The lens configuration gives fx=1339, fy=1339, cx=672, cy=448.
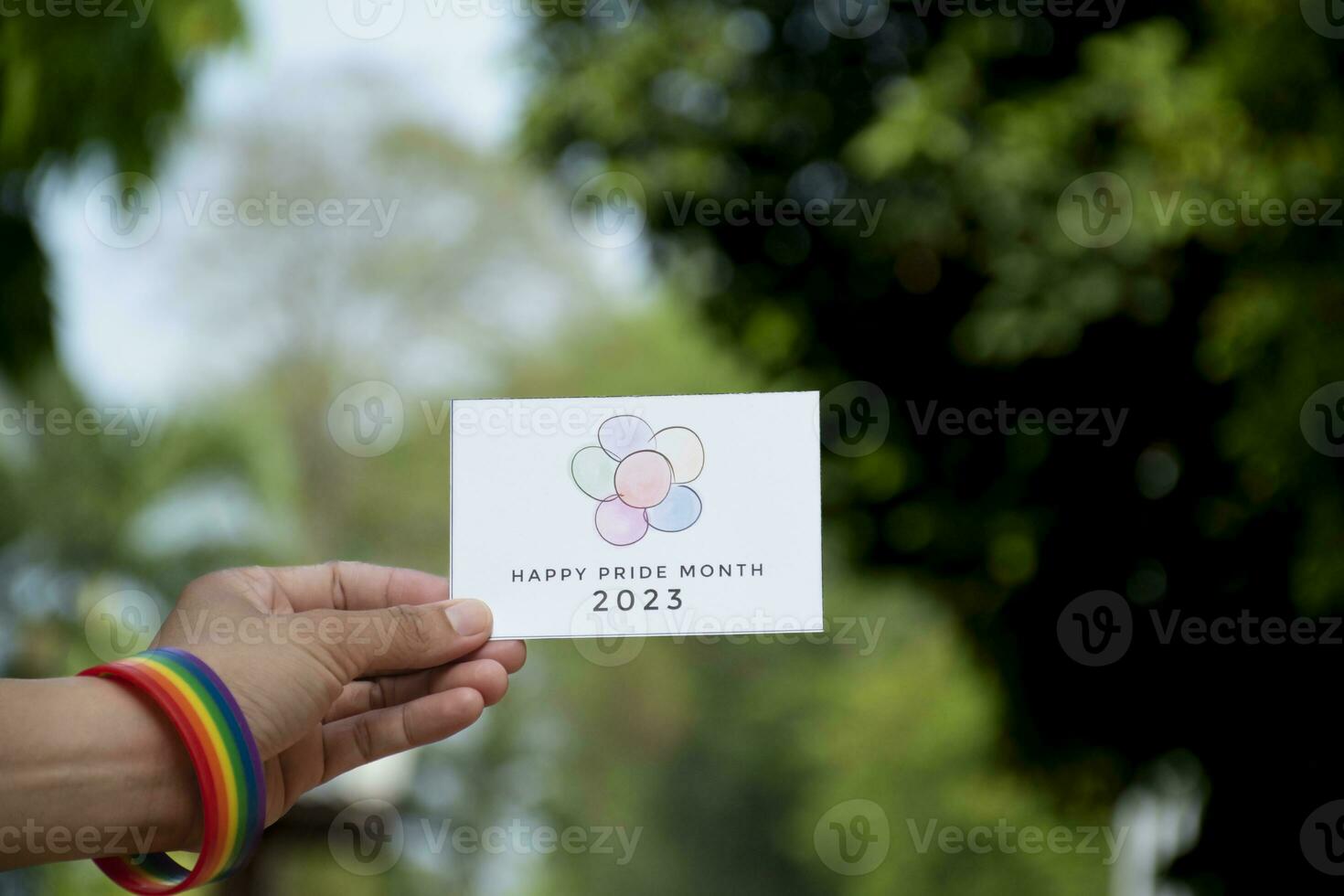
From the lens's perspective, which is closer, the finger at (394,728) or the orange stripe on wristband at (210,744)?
the orange stripe on wristband at (210,744)

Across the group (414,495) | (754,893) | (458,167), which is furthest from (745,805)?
(458,167)

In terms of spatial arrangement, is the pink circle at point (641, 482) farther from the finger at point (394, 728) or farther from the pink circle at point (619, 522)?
the finger at point (394, 728)

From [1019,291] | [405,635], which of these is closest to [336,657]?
[405,635]

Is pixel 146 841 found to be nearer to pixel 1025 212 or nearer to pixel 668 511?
pixel 668 511

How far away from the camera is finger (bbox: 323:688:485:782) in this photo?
1466 mm

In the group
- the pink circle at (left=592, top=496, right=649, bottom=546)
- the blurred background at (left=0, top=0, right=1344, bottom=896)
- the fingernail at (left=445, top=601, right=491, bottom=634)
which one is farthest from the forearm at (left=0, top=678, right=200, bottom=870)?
the blurred background at (left=0, top=0, right=1344, bottom=896)

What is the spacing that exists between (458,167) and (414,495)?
3.99m

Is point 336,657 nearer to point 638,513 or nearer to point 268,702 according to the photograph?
point 268,702

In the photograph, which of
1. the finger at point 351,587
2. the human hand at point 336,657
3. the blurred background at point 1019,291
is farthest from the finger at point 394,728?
the blurred background at point 1019,291

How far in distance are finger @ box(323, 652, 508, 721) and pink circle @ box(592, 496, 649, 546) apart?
189mm

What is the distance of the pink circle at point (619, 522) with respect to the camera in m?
1.45

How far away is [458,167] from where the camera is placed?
1614 centimetres

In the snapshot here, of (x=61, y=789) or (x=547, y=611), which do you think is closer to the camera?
(x=61, y=789)

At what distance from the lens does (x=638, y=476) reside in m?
1.45
